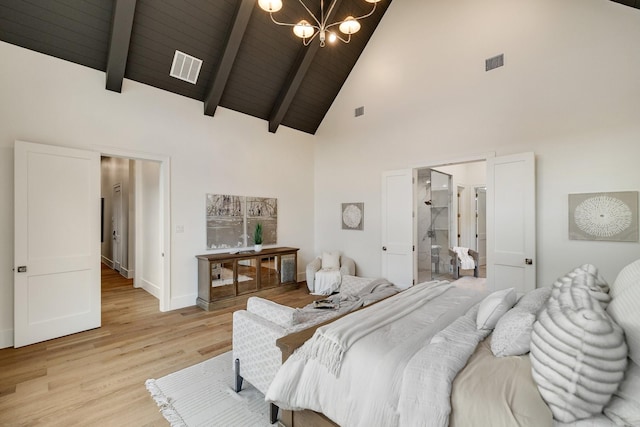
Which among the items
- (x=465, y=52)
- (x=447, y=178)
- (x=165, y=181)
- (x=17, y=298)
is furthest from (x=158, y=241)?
(x=447, y=178)

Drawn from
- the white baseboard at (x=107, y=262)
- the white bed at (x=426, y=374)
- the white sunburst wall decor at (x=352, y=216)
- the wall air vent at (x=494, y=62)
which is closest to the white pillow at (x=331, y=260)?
the white sunburst wall decor at (x=352, y=216)

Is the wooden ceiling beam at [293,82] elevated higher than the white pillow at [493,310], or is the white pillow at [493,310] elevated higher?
the wooden ceiling beam at [293,82]

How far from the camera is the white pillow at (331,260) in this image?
18.1 ft

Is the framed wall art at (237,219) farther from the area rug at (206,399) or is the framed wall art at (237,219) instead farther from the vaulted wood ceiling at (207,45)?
the area rug at (206,399)

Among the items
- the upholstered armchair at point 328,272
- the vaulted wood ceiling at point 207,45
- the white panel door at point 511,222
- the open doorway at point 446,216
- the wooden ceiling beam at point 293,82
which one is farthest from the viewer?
the open doorway at point 446,216

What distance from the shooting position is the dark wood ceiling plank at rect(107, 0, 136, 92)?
3.12 meters

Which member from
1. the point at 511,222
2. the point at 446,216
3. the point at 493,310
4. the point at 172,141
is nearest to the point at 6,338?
the point at 172,141

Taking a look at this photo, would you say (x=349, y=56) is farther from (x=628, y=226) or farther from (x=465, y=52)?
(x=628, y=226)

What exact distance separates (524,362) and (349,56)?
18.3 feet

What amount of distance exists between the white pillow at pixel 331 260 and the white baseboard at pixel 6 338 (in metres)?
4.28

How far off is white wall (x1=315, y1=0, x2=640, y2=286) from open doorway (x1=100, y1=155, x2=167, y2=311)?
11.6ft

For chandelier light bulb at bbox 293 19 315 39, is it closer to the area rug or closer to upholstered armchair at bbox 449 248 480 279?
the area rug

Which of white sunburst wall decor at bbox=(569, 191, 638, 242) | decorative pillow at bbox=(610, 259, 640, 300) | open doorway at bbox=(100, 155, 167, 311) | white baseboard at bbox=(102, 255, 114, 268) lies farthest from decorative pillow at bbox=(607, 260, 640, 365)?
white baseboard at bbox=(102, 255, 114, 268)

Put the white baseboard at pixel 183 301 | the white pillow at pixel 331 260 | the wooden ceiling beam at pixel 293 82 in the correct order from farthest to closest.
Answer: the white pillow at pixel 331 260
the wooden ceiling beam at pixel 293 82
the white baseboard at pixel 183 301
